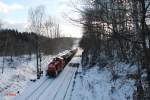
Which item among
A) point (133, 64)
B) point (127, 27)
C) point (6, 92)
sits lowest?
point (6, 92)

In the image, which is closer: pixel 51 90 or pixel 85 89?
pixel 85 89

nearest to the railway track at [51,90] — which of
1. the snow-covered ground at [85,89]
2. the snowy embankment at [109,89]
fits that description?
the snow-covered ground at [85,89]

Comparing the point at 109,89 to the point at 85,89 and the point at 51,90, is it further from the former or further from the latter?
the point at 51,90

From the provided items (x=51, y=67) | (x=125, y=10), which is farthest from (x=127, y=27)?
(x=51, y=67)

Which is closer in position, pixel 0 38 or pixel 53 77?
pixel 53 77

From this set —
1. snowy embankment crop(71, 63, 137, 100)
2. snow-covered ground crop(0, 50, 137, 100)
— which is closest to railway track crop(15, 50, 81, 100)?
snow-covered ground crop(0, 50, 137, 100)

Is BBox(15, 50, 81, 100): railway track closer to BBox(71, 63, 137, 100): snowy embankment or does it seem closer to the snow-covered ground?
the snow-covered ground

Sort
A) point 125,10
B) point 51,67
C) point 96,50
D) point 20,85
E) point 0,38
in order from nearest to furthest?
1. point 125,10
2. point 20,85
3. point 51,67
4. point 96,50
5. point 0,38

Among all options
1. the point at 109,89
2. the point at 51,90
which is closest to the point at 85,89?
the point at 109,89

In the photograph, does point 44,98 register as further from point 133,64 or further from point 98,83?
point 133,64

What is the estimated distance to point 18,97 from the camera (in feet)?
78.0

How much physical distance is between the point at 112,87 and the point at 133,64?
5.12m

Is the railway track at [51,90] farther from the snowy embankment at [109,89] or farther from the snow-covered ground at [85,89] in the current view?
the snowy embankment at [109,89]

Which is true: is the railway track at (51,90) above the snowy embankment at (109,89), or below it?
below
